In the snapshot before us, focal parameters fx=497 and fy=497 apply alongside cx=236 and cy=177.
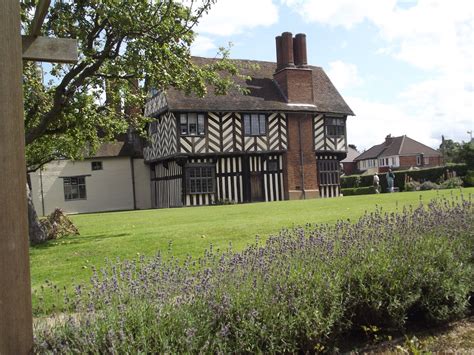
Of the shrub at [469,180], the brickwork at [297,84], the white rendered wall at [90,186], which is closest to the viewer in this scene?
the shrub at [469,180]

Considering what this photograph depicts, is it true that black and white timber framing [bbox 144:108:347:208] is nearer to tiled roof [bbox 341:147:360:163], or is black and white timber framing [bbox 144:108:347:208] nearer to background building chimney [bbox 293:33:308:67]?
background building chimney [bbox 293:33:308:67]

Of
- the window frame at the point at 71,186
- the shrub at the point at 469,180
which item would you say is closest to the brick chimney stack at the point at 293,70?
the shrub at the point at 469,180

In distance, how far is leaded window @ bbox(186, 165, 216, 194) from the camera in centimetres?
3048

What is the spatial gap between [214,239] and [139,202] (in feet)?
88.6

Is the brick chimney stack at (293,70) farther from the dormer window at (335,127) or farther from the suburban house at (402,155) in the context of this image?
the suburban house at (402,155)

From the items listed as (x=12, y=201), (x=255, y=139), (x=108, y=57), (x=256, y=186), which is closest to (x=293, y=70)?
(x=255, y=139)

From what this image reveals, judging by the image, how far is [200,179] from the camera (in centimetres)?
3072

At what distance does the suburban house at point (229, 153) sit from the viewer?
30.6 m

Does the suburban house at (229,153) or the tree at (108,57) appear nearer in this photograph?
the tree at (108,57)

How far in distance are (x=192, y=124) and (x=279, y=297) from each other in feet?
88.6

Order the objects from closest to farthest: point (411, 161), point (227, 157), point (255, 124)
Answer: point (227, 157) < point (255, 124) < point (411, 161)

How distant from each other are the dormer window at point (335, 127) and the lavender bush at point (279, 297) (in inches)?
1201

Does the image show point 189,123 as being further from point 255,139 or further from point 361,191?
point 361,191

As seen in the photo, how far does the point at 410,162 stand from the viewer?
73125 mm
